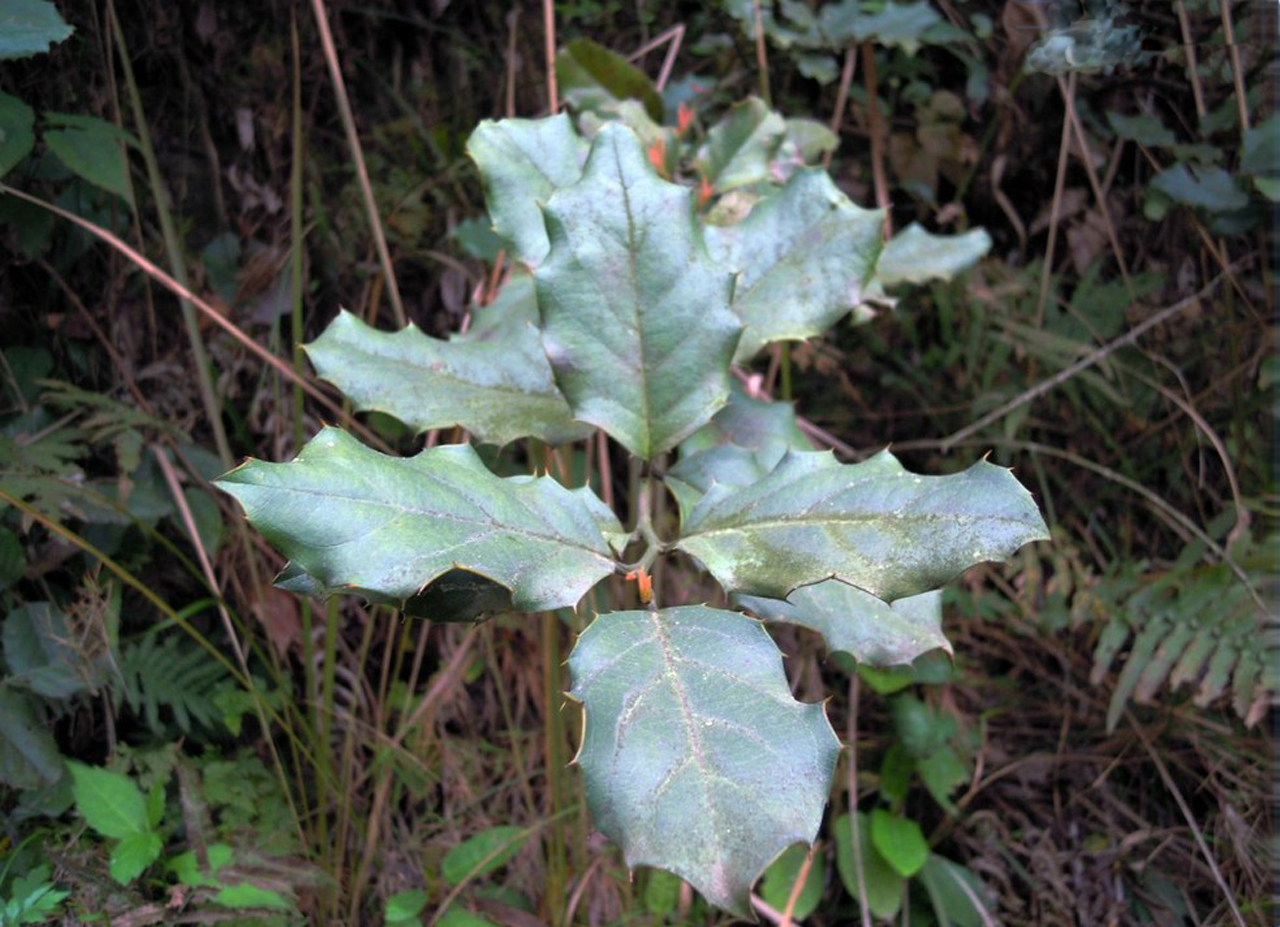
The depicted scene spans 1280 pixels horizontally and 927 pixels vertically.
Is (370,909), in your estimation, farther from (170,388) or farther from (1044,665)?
(1044,665)

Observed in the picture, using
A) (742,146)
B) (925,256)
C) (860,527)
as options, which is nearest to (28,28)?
(742,146)

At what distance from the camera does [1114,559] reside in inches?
61.6

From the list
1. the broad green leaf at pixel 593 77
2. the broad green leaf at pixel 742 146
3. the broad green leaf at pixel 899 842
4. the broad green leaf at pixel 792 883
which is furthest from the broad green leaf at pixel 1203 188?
the broad green leaf at pixel 792 883

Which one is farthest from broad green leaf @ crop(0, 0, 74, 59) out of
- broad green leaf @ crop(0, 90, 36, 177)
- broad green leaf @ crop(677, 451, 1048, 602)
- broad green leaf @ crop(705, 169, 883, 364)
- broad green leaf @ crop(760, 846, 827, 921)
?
broad green leaf @ crop(760, 846, 827, 921)

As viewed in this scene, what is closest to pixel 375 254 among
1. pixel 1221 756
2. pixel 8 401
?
pixel 8 401

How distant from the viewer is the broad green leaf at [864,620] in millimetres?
813

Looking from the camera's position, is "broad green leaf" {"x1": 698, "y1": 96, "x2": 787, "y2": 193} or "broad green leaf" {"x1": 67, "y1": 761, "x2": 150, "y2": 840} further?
"broad green leaf" {"x1": 698, "y1": 96, "x2": 787, "y2": 193}

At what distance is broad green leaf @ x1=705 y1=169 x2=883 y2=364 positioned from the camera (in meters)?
0.96

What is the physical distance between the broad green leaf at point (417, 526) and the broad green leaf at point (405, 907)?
1.83ft

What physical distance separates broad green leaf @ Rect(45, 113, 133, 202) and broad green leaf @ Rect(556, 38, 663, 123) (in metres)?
0.58

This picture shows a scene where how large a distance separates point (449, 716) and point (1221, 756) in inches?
44.8

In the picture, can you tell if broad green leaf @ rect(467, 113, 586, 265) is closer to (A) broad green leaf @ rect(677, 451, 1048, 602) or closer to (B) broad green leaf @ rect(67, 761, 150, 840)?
(A) broad green leaf @ rect(677, 451, 1048, 602)

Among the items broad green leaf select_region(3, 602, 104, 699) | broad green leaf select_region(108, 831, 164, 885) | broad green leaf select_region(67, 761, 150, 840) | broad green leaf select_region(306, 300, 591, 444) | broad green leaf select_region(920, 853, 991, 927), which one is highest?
broad green leaf select_region(306, 300, 591, 444)

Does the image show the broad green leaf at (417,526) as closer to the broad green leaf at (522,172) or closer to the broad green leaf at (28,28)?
the broad green leaf at (522,172)
